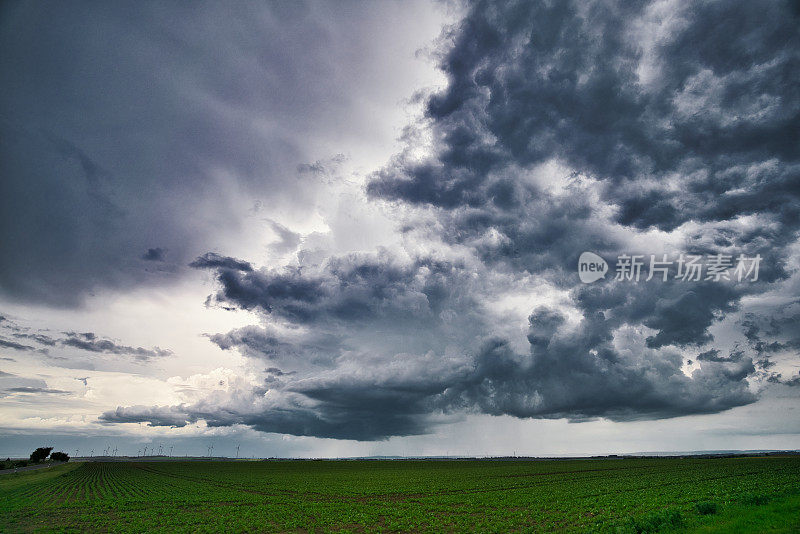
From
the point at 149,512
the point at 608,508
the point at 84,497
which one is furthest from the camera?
Result: the point at 84,497

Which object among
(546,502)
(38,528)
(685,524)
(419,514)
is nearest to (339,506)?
(419,514)

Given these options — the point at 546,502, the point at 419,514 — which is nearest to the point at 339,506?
the point at 419,514

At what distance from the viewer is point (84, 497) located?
63.0 m

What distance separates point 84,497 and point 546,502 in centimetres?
6883

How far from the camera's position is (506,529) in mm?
34344

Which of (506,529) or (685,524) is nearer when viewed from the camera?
(685,524)

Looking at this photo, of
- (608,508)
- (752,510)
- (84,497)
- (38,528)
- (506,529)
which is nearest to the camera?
(752,510)

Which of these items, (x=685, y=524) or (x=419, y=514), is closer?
(x=685, y=524)

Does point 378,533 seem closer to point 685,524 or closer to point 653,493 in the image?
point 685,524

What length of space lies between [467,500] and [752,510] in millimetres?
34891

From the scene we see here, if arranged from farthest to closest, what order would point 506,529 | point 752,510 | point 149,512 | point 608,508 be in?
point 149,512 < point 608,508 < point 506,529 < point 752,510

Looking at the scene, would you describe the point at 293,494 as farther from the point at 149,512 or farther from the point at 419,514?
the point at 419,514

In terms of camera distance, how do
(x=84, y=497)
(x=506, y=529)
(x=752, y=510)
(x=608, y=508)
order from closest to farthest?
(x=752, y=510) → (x=506, y=529) → (x=608, y=508) → (x=84, y=497)

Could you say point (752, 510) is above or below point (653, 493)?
above
